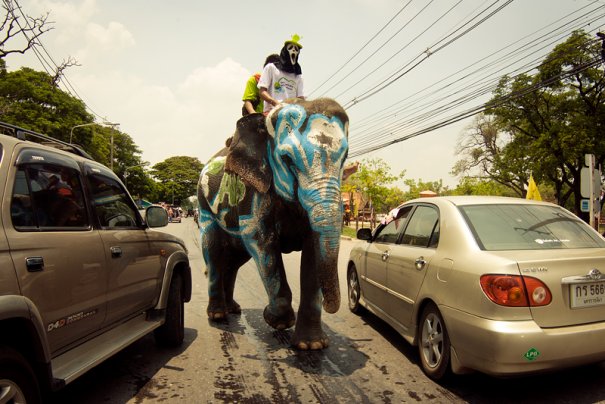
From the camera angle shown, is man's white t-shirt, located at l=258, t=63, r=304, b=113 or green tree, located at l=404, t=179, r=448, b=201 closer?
man's white t-shirt, located at l=258, t=63, r=304, b=113

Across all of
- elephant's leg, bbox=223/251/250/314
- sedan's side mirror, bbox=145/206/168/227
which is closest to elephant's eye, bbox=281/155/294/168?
sedan's side mirror, bbox=145/206/168/227

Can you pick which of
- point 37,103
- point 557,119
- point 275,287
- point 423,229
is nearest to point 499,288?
point 423,229

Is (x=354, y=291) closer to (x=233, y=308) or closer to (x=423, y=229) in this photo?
(x=233, y=308)

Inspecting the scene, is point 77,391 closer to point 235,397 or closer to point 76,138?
point 235,397

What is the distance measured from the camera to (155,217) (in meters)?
4.41

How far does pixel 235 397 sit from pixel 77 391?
4.25 feet

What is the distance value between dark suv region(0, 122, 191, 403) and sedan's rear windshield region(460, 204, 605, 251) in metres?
2.94

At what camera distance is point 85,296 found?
2986 millimetres

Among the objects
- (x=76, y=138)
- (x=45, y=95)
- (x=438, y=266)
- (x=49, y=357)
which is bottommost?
(x=49, y=357)

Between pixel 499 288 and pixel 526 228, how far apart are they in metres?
0.90

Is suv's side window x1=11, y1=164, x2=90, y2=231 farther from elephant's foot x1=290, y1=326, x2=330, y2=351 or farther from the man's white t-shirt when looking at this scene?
the man's white t-shirt

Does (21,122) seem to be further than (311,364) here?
Yes

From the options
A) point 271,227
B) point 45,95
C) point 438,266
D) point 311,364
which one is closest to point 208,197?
point 271,227

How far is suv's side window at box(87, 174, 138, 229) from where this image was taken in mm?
3514
